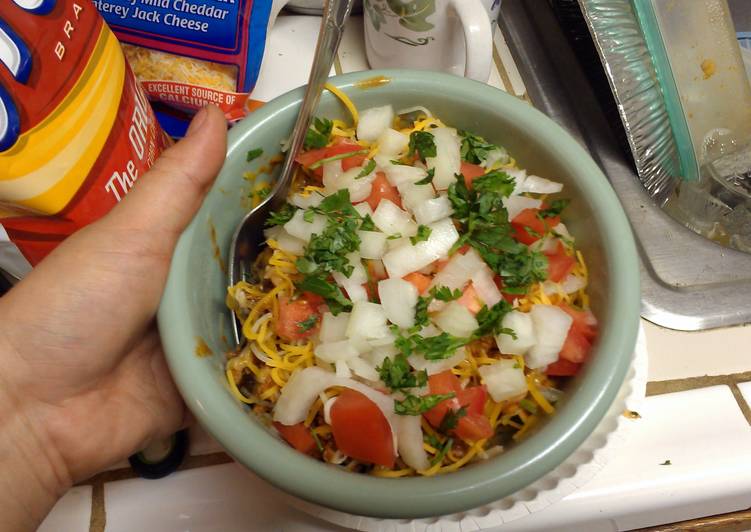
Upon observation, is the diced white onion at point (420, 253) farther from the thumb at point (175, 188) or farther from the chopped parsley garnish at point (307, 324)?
the thumb at point (175, 188)

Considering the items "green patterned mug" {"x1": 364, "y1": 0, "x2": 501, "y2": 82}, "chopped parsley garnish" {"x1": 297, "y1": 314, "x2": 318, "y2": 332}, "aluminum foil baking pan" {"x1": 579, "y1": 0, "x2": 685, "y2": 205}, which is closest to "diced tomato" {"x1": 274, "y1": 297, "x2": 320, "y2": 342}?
"chopped parsley garnish" {"x1": 297, "y1": 314, "x2": 318, "y2": 332}

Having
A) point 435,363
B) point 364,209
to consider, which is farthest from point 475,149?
point 435,363

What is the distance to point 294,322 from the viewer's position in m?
0.56

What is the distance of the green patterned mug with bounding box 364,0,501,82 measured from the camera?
2.22 ft

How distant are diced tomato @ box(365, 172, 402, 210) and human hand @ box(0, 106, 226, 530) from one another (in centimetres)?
16

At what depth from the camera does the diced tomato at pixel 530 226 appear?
58 centimetres

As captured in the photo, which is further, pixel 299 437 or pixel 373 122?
pixel 373 122

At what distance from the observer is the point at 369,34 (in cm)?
85

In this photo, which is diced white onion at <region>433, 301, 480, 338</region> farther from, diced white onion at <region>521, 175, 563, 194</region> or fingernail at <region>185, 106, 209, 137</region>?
fingernail at <region>185, 106, 209, 137</region>

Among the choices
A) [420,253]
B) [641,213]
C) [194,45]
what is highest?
[194,45]

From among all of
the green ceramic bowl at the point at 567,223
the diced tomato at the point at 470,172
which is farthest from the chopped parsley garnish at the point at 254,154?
the diced tomato at the point at 470,172

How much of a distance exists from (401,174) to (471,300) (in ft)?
0.52

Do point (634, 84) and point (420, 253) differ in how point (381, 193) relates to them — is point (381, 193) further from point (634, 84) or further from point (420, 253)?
point (634, 84)


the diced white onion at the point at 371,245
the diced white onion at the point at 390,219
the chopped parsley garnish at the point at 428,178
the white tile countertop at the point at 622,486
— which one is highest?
the chopped parsley garnish at the point at 428,178
